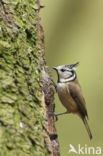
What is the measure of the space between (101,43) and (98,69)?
44 cm

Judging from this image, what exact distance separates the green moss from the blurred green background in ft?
9.98

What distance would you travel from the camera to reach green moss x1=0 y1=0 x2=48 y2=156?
2.10 metres

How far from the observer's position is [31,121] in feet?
7.49

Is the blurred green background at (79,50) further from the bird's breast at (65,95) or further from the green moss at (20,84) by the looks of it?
the green moss at (20,84)

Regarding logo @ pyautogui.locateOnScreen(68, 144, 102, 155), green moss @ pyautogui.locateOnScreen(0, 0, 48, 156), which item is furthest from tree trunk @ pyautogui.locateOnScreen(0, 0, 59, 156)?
logo @ pyautogui.locateOnScreen(68, 144, 102, 155)

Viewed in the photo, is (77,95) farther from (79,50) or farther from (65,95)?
(79,50)

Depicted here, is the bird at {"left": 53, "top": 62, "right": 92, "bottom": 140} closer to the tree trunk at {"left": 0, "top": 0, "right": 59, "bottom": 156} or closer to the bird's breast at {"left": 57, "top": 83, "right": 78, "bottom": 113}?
the bird's breast at {"left": 57, "top": 83, "right": 78, "bottom": 113}

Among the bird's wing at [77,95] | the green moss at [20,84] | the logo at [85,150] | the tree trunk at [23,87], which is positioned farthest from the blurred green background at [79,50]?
the green moss at [20,84]

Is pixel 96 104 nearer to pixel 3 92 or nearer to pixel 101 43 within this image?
pixel 101 43

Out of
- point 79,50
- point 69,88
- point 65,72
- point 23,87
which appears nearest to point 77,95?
point 69,88

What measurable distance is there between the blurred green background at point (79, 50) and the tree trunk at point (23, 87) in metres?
2.89

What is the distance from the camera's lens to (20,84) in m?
2.38

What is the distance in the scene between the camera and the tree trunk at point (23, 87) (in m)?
2.12

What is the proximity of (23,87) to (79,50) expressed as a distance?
12.8ft
